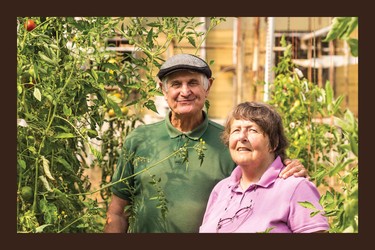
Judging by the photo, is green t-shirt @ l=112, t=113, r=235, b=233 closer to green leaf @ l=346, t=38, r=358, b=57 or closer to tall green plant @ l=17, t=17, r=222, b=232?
tall green plant @ l=17, t=17, r=222, b=232

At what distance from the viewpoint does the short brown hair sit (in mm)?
2734

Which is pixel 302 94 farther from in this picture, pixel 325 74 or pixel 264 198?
pixel 325 74

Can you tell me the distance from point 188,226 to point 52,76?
2.69ft

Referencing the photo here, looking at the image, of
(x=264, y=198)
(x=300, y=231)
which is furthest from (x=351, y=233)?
(x=264, y=198)

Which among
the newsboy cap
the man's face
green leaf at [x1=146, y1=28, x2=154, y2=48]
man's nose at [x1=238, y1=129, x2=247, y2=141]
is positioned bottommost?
man's nose at [x1=238, y1=129, x2=247, y2=141]

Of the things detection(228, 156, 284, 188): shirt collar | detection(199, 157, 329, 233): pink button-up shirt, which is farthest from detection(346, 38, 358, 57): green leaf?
detection(228, 156, 284, 188): shirt collar

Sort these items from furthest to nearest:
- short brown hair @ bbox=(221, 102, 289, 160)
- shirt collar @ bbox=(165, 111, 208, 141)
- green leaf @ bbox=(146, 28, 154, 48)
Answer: shirt collar @ bbox=(165, 111, 208, 141), green leaf @ bbox=(146, 28, 154, 48), short brown hair @ bbox=(221, 102, 289, 160)

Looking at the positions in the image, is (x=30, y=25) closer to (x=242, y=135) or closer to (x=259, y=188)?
(x=242, y=135)

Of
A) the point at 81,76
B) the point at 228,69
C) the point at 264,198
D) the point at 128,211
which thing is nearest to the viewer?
the point at 264,198

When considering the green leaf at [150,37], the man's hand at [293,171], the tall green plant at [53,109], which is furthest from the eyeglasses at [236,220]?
the green leaf at [150,37]

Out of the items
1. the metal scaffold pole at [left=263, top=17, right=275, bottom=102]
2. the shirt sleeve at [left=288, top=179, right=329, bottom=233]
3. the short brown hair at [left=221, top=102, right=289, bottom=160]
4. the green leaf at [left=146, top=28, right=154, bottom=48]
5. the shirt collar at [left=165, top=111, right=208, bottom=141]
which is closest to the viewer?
the shirt sleeve at [left=288, top=179, right=329, bottom=233]

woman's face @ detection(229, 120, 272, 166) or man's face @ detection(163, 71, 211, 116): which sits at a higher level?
man's face @ detection(163, 71, 211, 116)

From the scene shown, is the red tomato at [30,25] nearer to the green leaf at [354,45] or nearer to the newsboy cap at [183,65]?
the newsboy cap at [183,65]

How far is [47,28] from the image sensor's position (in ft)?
9.89
